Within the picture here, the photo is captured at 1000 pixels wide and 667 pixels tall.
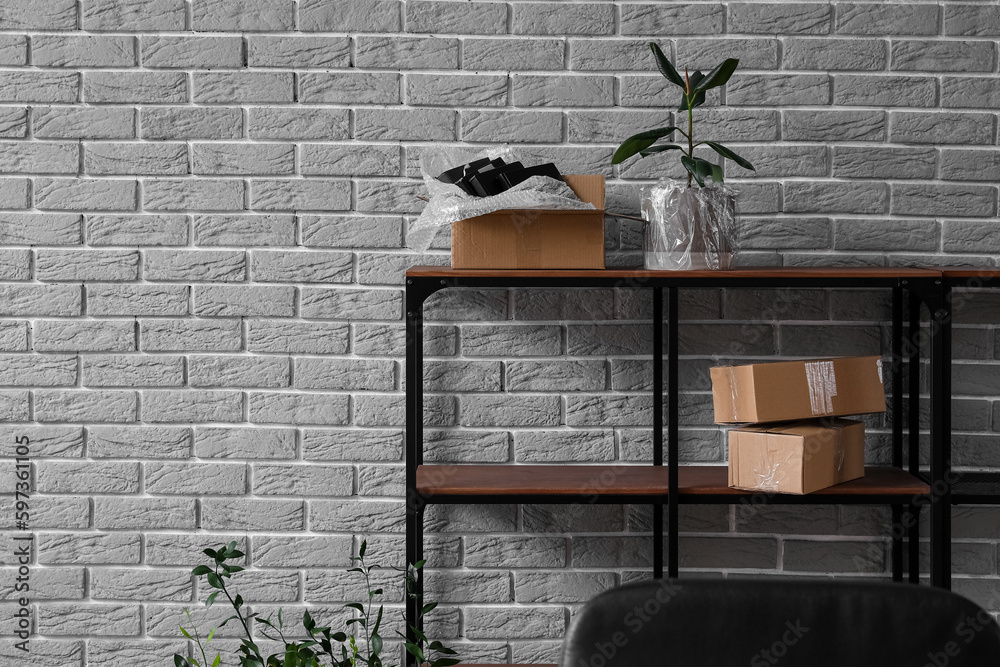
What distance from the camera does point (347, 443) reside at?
5.73 ft

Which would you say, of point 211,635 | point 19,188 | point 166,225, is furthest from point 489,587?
point 19,188

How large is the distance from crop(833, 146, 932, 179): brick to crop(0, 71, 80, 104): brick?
5.52 feet

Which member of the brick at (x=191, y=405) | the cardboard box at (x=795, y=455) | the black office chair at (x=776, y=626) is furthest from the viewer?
the brick at (x=191, y=405)

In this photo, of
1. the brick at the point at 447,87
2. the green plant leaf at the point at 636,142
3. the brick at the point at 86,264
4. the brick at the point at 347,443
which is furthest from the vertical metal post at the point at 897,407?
the brick at the point at 86,264

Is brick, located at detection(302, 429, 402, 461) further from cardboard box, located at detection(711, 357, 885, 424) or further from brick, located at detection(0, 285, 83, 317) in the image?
cardboard box, located at detection(711, 357, 885, 424)

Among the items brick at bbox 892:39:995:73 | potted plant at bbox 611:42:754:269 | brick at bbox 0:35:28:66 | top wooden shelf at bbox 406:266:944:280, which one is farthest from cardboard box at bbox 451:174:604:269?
brick at bbox 0:35:28:66

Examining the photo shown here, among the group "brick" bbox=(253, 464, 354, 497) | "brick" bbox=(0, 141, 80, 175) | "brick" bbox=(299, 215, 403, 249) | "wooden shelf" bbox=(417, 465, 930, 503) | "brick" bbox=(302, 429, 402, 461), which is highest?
"brick" bbox=(0, 141, 80, 175)

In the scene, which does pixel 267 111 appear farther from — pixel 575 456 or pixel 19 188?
pixel 575 456

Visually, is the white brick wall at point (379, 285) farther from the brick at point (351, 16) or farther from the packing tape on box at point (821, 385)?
the packing tape on box at point (821, 385)

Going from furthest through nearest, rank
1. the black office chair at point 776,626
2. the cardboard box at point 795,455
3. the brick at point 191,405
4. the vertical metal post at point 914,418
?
the brick at point 191,405
the vertical metal post at point 914,418
the cardboard box at point 795,455
the black office chair at point 776,626

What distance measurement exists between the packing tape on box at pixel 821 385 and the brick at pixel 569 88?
72 cm

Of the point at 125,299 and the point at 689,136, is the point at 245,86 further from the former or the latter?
the point at 689,136

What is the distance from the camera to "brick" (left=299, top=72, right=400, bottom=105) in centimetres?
171

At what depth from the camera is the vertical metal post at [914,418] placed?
164 centimetres
